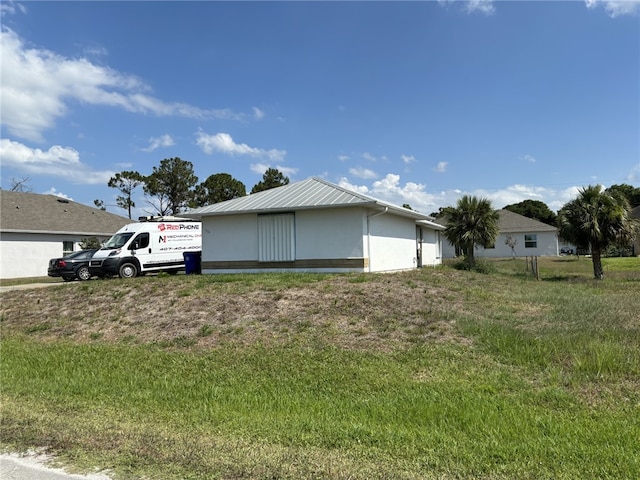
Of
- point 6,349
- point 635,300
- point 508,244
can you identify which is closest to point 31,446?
point 6,349

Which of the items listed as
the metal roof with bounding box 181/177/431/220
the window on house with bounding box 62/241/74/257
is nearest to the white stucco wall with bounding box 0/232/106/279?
the window on house with bounding box 62/241/74/257

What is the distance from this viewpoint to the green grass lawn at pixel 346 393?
366 centimetres

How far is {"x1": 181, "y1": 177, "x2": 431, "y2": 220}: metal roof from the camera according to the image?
1563 centimetres

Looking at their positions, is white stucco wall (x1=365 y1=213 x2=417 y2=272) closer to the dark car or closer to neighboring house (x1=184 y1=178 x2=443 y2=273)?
neighboring house (x1=184 y1=178 x2=443 y2=273)

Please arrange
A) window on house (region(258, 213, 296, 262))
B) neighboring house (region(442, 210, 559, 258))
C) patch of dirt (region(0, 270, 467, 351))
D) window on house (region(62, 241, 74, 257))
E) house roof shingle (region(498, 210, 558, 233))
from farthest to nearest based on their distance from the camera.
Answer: neighboring house (region(442, 210, 559, 258)), house roof shingle (region(498, 210, 558, 233)), window on house (region(62, 241, 74, 257)), window on house (region(258, 213, 296, 262)), patch of dirt (region(0, 270, 467, 351))

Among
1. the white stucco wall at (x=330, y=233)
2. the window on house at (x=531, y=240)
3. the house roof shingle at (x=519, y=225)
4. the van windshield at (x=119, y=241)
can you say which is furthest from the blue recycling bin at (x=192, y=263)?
the window on house at (x=531, y=240)

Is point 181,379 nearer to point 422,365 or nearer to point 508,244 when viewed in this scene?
point 422,365

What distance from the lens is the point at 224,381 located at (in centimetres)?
611

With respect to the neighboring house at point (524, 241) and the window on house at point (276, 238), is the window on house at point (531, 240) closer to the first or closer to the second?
the neighboring house at point (524, 241)

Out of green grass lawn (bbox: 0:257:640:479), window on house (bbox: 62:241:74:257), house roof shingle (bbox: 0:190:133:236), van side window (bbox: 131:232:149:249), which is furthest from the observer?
window on house (bbox: 62:241:74:257)

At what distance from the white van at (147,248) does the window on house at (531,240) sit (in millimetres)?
31171

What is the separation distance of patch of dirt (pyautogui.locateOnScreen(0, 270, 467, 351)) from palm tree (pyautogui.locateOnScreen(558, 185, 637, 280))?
36.1 feet

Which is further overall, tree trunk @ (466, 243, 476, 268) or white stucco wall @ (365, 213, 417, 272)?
tree trunk @ (466, 243, 476, 268)

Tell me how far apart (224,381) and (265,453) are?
2.47 m
